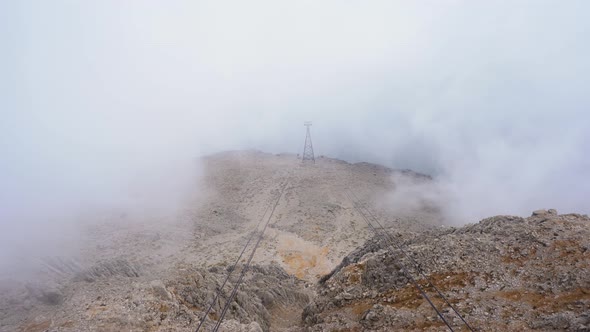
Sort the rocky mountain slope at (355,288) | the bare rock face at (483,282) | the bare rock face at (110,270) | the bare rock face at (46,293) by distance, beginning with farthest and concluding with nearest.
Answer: the bare rock face at (110,270)
the bare rock face at (46,293)
the rocky mountain slope at (355,288)
the bare rock face at (483,282)

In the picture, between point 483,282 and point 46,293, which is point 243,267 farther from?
point 483,282

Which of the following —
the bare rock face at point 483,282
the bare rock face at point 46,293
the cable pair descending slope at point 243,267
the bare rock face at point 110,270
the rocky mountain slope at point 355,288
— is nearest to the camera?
the bare rock face at point 483,282

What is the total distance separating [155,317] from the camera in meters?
16.2

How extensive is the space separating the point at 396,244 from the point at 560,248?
33.4 ft

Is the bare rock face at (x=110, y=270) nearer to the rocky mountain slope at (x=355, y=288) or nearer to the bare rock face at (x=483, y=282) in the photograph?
the rocky mountain slope at (x=355, y=288)

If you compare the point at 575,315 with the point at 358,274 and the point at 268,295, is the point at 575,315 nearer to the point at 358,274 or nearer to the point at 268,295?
the point at 358,274

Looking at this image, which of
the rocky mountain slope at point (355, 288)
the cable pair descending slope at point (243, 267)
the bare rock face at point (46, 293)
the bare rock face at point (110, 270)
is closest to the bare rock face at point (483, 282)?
the rocky mountain slope at point (355, 288)

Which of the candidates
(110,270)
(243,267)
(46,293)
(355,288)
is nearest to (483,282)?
(355,288)

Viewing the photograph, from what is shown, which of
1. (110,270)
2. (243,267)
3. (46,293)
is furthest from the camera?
(243,267)

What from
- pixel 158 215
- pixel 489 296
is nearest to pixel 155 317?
pixel 489 296

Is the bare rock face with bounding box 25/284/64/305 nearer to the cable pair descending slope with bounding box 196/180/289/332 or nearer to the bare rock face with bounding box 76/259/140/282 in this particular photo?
the bare rock face with bounding box 76/259/140/282

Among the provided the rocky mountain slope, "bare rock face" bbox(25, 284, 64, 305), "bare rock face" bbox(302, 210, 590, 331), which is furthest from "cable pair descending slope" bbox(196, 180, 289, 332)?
"bare rock face" bbox(25, 284, 64, 305)

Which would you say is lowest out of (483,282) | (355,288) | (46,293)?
(46,293)

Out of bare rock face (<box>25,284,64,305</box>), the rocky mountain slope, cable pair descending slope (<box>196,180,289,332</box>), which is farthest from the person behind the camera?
bare rock face (<box>25,284,64,305</box>)
